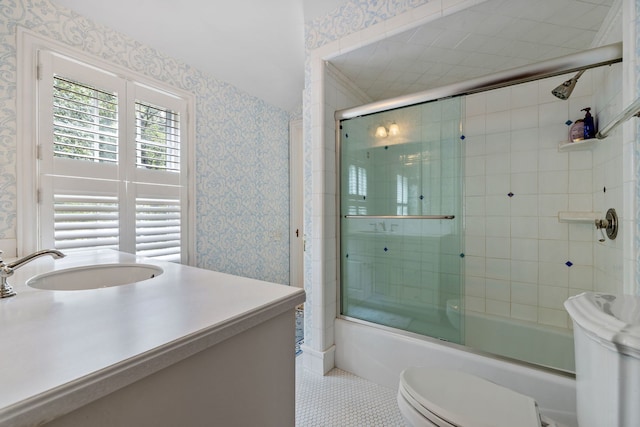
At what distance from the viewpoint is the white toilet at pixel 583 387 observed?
575 millimetres

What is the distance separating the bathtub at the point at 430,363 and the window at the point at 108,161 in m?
1.46

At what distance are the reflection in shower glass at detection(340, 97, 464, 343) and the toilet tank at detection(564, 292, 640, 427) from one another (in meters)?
0.92

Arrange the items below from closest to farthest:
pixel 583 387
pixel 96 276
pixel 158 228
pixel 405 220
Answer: pixel 583 387, pixel 96 276, pixel 405 220, pixel 158 228

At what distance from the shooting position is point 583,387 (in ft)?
2.46

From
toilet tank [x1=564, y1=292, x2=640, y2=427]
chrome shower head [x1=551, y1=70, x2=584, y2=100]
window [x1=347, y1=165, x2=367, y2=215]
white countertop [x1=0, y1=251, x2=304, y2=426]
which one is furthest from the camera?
window [x1=347, y1=165, x2=367, y2=215]

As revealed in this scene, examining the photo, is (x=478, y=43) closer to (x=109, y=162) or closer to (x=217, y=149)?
(x=217, y=149)

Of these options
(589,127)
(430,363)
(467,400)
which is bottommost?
(430,363)

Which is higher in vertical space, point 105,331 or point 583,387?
point 105,331

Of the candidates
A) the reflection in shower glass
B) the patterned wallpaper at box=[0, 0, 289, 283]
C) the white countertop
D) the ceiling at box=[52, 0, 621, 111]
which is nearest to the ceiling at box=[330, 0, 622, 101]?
the ceiling at box=[52, 0, 621, 111]

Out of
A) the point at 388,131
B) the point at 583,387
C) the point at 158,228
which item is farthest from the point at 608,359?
the point at 158,228

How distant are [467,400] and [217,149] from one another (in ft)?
7.75

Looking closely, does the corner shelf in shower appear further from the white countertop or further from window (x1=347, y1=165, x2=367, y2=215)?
the white countertop

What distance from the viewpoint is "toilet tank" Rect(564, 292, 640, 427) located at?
563mm

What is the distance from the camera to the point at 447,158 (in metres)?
1.73
